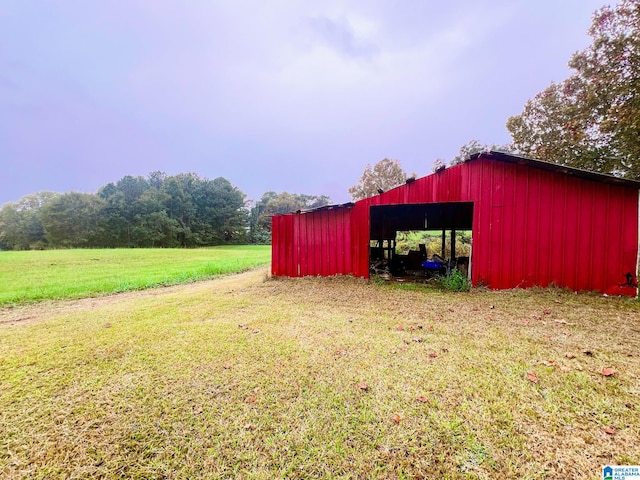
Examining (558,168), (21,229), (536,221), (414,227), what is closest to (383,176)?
(414,227)

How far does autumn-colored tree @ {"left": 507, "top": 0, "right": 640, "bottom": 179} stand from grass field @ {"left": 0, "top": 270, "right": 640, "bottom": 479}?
331 inches

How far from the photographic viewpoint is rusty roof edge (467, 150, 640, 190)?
556 centimetres

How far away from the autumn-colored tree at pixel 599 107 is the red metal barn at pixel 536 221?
388cm

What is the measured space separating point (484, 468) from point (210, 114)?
79.1 metres

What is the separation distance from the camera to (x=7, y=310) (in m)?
6.31

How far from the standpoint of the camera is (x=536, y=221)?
21.0ft

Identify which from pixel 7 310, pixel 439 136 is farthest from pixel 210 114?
pixel 7 310

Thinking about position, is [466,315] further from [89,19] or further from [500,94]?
[89,19]

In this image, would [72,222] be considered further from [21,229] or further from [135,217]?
[21,229]

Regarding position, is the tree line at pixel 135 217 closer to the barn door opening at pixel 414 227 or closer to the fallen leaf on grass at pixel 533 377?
the barn door opening at pixel 414 227

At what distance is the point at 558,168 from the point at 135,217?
1917 inches

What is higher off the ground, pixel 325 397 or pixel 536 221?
pixel 536 221

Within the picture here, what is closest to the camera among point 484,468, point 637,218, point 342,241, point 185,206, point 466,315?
point 484,468

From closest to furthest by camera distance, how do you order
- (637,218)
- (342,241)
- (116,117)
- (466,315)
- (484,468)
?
(484,468)
(466,315)
(637,218)
(342,241)
(116,117)
